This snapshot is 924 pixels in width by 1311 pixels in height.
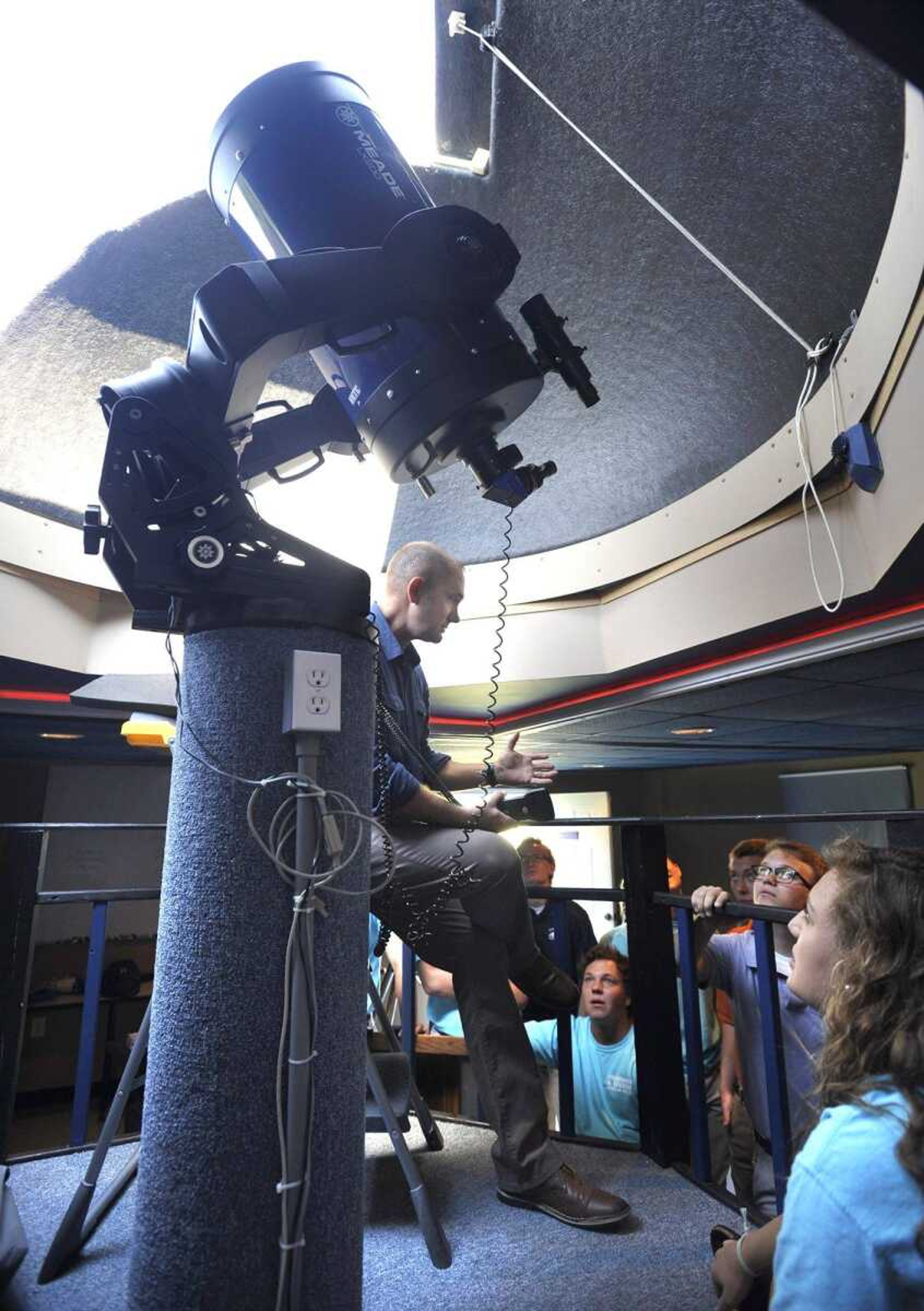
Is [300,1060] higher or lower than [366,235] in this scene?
Result: lower

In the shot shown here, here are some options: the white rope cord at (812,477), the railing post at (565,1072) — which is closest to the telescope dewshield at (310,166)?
the railing post at (565,1072)

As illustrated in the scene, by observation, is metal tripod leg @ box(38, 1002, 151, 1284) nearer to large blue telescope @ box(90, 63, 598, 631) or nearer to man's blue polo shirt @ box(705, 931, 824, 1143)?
large blue telescope @ box(90, 63, 598, 631)

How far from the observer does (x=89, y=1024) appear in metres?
1.70

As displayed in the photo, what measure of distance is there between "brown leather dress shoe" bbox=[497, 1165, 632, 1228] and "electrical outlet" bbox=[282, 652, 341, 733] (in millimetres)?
1007

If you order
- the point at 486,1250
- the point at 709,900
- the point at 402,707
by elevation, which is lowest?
the point at 486,1250

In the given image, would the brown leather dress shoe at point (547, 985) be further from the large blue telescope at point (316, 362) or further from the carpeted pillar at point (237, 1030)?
the large blue telescope at point (316, 362)

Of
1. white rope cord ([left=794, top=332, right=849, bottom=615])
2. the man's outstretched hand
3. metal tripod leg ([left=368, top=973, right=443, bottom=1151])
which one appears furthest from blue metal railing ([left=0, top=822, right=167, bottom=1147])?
white rope cord ([left=794, top=332, right=849, bottom=615])

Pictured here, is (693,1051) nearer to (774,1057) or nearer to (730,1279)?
(774,1057)

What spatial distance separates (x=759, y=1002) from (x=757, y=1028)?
363mm

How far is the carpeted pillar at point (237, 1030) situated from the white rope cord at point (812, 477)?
2.14 metres

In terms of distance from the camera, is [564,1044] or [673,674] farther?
[673,674]

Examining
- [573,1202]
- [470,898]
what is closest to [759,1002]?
[573,1202]

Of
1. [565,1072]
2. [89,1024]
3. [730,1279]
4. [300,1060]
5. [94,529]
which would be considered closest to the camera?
[300,1060]

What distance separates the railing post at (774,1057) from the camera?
1271mm
